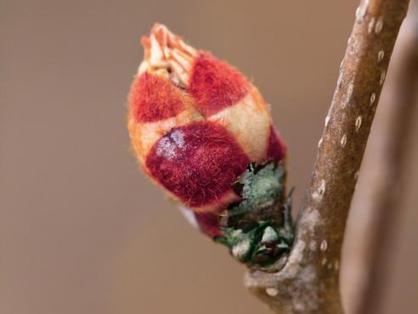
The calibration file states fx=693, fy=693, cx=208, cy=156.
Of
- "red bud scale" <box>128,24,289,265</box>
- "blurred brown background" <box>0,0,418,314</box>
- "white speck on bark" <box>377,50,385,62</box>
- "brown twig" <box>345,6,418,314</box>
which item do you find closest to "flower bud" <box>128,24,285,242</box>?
"red bud scale" <box>128,24,289,265</box>

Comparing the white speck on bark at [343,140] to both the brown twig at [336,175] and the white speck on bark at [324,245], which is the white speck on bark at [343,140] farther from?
the white speck on bark at [324,245]

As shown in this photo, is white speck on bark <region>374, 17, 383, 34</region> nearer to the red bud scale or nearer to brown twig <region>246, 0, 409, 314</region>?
brown twig <region>246, 0, 409, 314</region>

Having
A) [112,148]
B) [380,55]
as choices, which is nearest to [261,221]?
[380,55]

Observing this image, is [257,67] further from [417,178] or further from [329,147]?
[329,147]

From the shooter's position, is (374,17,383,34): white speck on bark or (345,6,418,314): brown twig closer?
(374,17,383,34): white speck on bark

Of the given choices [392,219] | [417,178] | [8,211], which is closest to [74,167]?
[8,211]

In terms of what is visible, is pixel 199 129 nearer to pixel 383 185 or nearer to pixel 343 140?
pixel 343 140
